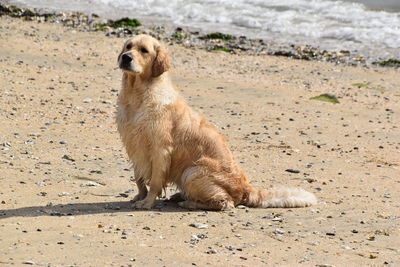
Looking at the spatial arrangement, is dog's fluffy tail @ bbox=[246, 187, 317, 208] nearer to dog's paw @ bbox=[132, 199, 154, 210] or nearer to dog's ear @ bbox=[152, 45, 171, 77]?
dog's paw @ bbox=[132, 199, 154, 210]

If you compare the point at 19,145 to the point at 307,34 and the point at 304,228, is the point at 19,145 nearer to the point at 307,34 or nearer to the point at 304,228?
the point at 304,228

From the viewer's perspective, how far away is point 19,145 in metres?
9.07

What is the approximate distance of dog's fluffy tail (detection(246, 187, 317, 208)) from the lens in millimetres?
7621

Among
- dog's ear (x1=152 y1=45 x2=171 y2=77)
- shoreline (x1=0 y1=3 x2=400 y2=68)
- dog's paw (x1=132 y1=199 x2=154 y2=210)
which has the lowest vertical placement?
dog's paw (x1=132 y1=199 x2=154 y2=210)

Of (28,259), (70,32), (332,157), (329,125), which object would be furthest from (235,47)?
(28,259)

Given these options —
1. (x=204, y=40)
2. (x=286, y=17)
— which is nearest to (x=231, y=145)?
(x=204, y=40)

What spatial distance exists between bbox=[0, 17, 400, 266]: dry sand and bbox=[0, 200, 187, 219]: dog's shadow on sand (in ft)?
0.06

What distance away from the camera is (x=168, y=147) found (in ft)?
24.2

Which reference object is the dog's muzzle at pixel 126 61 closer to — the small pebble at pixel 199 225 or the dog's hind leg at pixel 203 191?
the dog's hind leg at pixel 203 191

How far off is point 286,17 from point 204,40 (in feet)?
17.2

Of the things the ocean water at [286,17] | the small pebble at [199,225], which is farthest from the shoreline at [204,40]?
the small pebble at [199,225]

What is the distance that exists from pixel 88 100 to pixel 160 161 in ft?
14.6

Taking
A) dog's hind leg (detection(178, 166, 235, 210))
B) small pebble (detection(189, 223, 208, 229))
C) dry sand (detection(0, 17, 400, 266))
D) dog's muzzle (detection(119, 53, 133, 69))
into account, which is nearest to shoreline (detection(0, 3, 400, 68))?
dry sand (detection(0, 17, 400, 266))

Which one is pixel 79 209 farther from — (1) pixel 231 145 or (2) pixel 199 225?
(1) pixel 231 145
